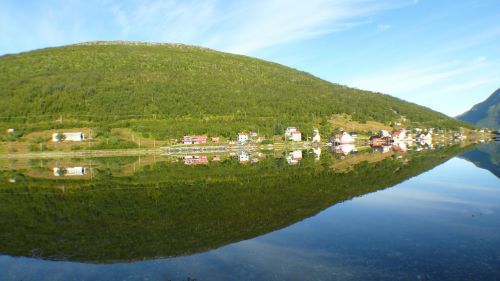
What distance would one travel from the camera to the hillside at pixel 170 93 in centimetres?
11906

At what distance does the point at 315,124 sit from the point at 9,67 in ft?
392

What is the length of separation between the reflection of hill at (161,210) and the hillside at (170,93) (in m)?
75.6

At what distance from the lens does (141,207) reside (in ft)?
79.9

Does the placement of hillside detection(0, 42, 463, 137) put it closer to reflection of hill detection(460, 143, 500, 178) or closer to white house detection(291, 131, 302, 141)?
white house detection(291, 131, 302, 141)

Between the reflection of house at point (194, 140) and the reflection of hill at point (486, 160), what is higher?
the reflection of house at point (194, 140)

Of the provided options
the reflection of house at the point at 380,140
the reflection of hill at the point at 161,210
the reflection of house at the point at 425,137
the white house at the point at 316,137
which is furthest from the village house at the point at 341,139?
the reflection of hill at the point at 161,210

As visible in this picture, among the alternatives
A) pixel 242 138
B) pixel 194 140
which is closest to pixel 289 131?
pixel 242 138

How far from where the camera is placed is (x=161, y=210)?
23.0 metres

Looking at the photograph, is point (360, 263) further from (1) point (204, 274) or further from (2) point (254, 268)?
(1) point (204, 274)

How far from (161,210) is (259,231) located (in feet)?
25.0

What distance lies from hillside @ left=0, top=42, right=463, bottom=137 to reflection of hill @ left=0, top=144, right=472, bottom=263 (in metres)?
75.6

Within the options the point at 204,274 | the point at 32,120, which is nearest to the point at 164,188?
the point at 204,274

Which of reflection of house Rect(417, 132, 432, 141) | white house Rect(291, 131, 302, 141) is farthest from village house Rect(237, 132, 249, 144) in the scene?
reflection of house Rect(417, 132, 432, 141)

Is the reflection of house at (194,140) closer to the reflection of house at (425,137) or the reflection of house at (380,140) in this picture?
the reflection of house at (380,140)
